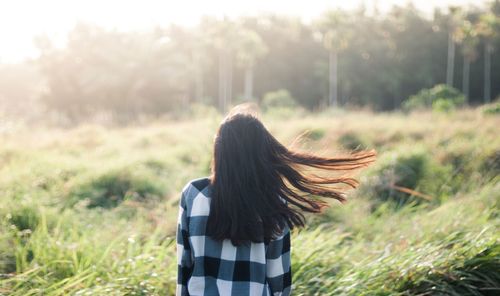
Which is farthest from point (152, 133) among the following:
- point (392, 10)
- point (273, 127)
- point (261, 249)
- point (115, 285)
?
point (392, 10)

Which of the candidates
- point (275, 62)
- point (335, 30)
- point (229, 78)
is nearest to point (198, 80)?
point (229, 78)

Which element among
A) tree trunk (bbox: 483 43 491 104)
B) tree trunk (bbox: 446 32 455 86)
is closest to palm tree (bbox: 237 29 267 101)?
tree trunk (bbox: 446 32 455 86)

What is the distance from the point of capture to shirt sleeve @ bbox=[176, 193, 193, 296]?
6.74 feet

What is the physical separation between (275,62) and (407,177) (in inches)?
1557

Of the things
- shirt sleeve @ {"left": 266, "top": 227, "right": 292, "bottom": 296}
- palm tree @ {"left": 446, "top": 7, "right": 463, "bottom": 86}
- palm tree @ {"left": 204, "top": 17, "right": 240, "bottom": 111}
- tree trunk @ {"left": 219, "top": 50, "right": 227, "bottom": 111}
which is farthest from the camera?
tree trunk @ {"left": 219, "top": 50, "right": 227, "bottom": 111}

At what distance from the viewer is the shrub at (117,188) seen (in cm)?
628

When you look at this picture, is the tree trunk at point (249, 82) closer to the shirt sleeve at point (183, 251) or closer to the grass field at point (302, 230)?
the grass field at point (302, 230)

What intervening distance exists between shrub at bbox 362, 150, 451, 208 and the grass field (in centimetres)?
2

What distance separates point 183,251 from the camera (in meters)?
2.08

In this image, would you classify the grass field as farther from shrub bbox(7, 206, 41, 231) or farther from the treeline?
the treeline

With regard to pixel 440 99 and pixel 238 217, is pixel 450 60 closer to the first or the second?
pixel 440 99

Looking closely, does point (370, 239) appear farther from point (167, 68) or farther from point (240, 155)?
point (167, 68)

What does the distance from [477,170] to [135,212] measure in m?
4.56

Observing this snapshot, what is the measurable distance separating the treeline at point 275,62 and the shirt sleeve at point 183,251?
33294 mm
